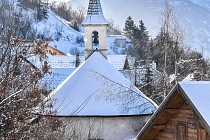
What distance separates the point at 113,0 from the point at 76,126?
168 metres

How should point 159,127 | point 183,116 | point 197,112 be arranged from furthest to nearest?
point 159,127 < point 183,116 < point 197,112

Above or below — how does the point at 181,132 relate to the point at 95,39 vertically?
below

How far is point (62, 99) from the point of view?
70.6 feet

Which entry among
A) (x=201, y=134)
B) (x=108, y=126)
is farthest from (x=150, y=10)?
(x=201, y=134)

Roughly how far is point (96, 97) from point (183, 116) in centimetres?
1039

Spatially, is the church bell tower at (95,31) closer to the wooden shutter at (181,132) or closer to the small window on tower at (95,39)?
the small window on tower at (95,39)

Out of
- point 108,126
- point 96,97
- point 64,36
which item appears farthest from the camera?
point 64,36

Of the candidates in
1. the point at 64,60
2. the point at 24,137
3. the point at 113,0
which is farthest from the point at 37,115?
the point at 113,0

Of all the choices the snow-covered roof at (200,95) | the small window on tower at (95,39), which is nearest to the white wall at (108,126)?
the small window on tower at (95,39)

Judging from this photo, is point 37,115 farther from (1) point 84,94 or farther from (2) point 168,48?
(2) point 168,48

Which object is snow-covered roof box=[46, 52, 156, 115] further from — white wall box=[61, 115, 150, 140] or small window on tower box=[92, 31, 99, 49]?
small window on tower box=[92, 31, 99, 49]

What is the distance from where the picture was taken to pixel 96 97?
21.6 meters

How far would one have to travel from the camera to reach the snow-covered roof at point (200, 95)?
9.95 metres

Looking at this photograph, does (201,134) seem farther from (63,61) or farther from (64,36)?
(64,36)
